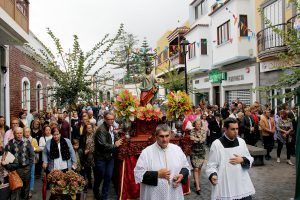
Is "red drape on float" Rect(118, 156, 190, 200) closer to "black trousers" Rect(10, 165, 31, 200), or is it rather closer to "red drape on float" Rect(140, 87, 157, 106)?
"red drape on float" Rect(140, 87, 157, 106)

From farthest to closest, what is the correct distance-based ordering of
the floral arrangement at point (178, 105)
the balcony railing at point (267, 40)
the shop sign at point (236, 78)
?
the shop sign at point (236, 78)
the balcony railing at point (267, 40)
the floral arrangement at point (178, 105)

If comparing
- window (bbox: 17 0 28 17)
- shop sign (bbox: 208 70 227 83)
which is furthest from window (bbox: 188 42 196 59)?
window (bbox: 17 0 28 17)

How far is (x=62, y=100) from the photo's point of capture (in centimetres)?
798

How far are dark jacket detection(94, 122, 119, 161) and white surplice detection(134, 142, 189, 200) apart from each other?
113 inches

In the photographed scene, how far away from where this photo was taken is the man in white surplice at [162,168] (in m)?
4.70

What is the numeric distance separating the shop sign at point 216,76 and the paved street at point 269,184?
13.7 m

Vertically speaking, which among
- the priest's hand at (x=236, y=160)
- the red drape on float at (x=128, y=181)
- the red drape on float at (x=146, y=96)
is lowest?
the red drape on float at (x=128, y=181)

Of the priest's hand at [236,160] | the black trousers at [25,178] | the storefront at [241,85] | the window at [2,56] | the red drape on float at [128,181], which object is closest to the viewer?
the priest's hand at [236,160]

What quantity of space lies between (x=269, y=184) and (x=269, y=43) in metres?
11.3

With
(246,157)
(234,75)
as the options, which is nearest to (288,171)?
(246,157)

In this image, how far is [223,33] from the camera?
2448 cm

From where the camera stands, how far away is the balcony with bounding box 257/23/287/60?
17734 mm

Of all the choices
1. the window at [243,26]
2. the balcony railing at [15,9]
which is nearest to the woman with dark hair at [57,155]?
the balcony railing at [15,9]

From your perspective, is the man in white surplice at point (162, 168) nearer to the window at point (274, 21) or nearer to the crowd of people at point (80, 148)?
the crowd of people at point (80, 148)
